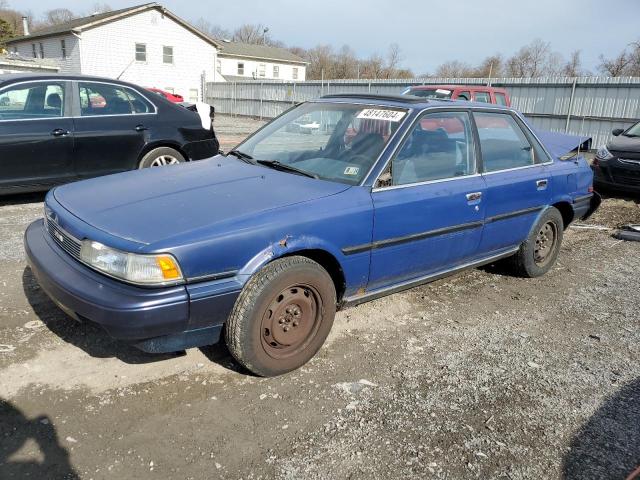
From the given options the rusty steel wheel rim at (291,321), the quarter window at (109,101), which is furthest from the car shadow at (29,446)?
the quarter window at (109,101)

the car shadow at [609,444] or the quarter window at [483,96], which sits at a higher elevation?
the quarter window at [483,96]

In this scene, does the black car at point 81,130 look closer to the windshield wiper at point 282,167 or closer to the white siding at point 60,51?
the windshield wiper at point 282,167

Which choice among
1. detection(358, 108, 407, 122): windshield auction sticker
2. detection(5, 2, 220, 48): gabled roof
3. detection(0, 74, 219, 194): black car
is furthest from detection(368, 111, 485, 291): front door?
detection(5, 2, 220, 48): gabled roof

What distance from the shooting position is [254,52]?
47125mm

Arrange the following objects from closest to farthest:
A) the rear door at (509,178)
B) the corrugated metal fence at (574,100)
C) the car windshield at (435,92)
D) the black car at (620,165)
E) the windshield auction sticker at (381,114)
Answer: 1. the windshield auction sticker at (381,114)
2. the rear door at (509,178)
3. the black car at (620,165)
4. the car windshield at (435,92)
5. the corrugated metal fence at (574,100)

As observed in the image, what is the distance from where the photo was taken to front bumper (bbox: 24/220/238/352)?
2.48 m

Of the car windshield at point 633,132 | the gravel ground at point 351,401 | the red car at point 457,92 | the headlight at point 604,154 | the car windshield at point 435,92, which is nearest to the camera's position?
the gravel ground at point 351,401

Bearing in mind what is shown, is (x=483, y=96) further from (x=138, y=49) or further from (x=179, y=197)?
(x=138, y=49)

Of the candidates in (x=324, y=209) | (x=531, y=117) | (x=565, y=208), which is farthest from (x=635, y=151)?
(x=531, y=117)

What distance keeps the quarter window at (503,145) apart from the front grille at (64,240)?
3041mm

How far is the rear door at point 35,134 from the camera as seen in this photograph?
5.68m

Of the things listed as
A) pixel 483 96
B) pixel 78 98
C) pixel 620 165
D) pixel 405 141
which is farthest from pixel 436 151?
pixel 483 96

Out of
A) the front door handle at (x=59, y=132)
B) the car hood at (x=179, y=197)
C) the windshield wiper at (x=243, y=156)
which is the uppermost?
the windshield wiper at (x=243, y=156)

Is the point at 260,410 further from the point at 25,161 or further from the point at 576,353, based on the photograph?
the point at 25,161
